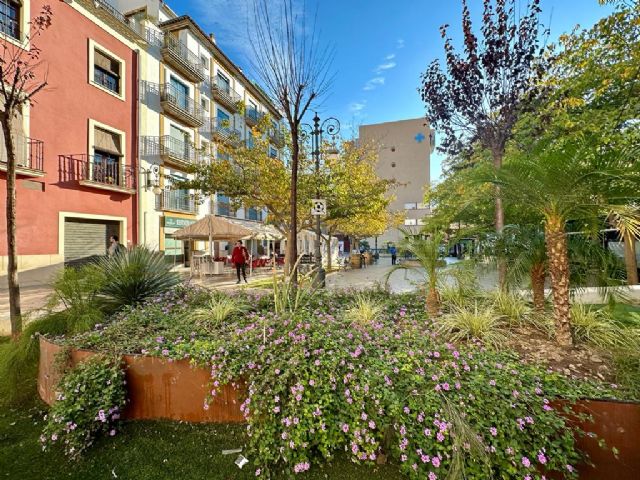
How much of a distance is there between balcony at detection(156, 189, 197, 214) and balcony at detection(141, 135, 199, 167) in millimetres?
1763

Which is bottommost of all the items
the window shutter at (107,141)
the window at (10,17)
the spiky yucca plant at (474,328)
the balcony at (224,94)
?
the spiky yucca plant at (474,328)

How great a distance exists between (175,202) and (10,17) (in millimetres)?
9423

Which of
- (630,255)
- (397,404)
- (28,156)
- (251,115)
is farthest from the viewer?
(251,115)

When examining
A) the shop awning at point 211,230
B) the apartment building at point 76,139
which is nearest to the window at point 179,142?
the apartment building at point 76,139

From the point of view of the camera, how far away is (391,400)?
2086 millimetres

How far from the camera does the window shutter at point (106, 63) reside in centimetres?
1385

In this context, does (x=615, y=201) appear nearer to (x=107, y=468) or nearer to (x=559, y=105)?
(x=559, y=105)

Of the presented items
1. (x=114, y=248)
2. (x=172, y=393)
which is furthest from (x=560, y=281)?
(x=114, y=248)

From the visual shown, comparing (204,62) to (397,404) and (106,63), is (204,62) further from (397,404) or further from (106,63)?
(397,404)

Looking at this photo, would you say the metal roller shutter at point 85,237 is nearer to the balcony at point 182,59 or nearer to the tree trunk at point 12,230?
the balcony at point 182,59

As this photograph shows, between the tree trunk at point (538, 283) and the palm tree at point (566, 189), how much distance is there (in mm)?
733

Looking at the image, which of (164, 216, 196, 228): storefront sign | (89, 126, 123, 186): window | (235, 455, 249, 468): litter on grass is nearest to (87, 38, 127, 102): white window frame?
(89, 126, 123, 186): window

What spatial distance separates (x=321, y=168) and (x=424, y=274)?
8455 mm

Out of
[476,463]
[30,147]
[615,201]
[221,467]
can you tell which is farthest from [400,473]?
[30,147]
